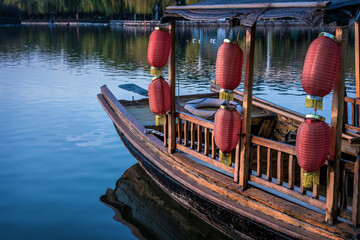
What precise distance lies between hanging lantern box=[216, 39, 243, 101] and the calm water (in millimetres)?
292

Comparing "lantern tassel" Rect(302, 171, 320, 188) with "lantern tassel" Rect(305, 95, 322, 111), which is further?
"lantern tassel" Rect(302, 171, 320, 188)

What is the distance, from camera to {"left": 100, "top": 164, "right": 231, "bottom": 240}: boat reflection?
18.6 feet

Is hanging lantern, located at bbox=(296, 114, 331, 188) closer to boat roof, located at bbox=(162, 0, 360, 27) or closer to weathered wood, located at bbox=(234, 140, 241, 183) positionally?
boat roof, located at bbox=(162, 0, 360, 27)

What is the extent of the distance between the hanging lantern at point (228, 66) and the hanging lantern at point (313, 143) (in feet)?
3.53

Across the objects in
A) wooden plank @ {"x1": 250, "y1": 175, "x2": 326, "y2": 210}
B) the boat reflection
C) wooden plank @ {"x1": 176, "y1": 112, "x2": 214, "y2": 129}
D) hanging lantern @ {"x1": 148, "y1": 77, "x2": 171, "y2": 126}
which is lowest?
the boat reflection

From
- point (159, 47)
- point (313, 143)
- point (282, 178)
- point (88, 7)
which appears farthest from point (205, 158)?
point (88, 7)

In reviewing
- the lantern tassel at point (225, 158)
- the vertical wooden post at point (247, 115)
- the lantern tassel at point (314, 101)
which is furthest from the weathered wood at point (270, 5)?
the lantern tassel at point (225, 158)

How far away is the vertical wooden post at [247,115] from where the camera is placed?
448cm

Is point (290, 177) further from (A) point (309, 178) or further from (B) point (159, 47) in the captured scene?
(B) point (159, 47)

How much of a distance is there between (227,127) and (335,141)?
1238 millimetres

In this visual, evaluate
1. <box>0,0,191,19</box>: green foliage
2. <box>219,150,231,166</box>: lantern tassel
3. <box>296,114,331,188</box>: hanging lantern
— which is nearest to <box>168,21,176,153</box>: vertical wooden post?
<box>219,150,231,166</box>: lantern tassel

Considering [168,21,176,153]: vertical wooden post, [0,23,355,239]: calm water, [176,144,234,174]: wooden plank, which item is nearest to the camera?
[176,144,234,174]: wooden plank

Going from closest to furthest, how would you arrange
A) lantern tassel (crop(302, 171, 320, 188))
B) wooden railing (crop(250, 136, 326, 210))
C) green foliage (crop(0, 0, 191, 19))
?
lantern tassel (crop(302, 171, 320, 188)), wooden railing (crop(250, 136, 326, 210)), green foliage (crop(0, 0, 191, 19))

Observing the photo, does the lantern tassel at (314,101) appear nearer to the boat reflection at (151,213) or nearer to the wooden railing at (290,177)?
the wooden railing at (290,177)
